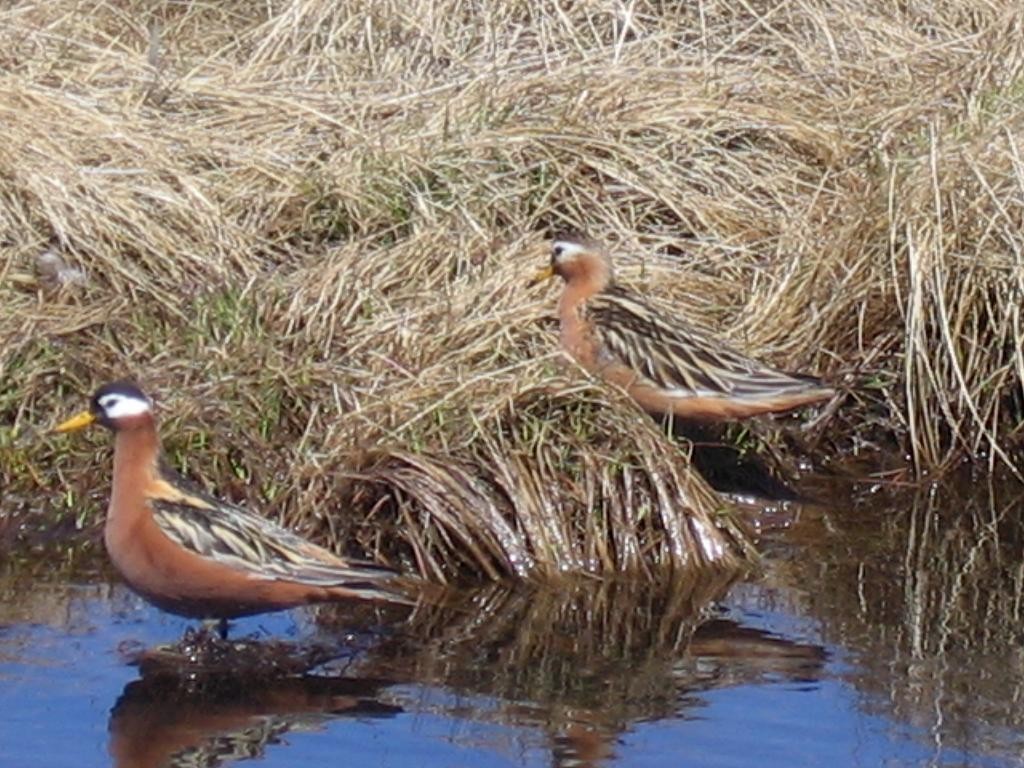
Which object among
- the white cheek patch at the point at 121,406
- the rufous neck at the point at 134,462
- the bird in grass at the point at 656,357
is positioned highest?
the bird in grass at the point at 656,357

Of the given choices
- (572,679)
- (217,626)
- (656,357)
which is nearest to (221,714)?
(217,626)

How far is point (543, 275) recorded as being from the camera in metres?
8.88

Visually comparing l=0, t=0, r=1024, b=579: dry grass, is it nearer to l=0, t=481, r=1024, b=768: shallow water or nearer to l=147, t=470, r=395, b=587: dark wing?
l=0, t=481, r=1024, b=768: shallow water

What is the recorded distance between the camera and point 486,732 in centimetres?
609

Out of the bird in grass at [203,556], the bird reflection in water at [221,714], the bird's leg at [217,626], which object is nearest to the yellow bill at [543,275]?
the bird in grass at [203,556]

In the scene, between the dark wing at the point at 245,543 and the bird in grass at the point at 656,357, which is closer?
the dark wing at the point at 245,543

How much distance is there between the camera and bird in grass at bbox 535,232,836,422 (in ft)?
26.9

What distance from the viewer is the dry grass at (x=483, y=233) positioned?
7609mm

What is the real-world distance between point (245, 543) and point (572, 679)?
1.04 meters

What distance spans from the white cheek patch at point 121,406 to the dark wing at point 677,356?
7.08 feet

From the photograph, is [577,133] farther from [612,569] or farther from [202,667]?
[202,667]

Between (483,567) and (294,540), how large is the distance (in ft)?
2.84

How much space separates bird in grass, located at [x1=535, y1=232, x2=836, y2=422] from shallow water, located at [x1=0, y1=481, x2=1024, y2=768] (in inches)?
24.8

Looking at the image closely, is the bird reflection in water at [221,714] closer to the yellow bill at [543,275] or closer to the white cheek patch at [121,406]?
the white cheek patch at [121,406]
